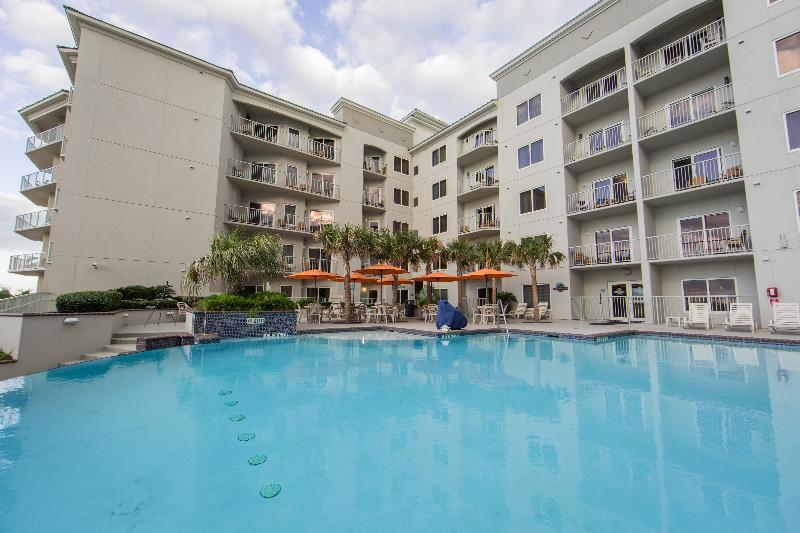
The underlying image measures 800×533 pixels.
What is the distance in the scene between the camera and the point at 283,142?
22109 millimetres

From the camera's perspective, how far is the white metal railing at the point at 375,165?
84.8 feet

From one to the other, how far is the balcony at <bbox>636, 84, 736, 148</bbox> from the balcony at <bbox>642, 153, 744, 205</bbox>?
1.29 metres

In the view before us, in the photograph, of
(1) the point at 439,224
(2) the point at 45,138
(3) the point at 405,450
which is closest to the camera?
(3) the point at 405,450

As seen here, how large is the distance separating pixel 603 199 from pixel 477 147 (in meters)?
8.20

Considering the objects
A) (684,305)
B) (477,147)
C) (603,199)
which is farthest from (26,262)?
(684,305)

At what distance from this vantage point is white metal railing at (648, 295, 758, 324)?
1357cm

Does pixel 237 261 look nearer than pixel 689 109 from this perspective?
Yes

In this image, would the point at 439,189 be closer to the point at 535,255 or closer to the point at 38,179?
the point at 535,255

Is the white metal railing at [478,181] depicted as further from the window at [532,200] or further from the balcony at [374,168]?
the balcony at [374,168]

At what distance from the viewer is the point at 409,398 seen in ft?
18.4

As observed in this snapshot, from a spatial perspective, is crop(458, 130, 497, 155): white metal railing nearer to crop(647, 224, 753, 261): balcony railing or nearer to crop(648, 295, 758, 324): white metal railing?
crop(647, 224, 753, 261): balcony railing

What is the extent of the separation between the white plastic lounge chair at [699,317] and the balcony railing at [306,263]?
60.8 feet

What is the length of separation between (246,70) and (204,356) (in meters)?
20.0

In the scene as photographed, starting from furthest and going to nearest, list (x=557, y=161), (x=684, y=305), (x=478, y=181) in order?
(x=478, y=181)
(x=557, y=161)
(x=684, y=305)
